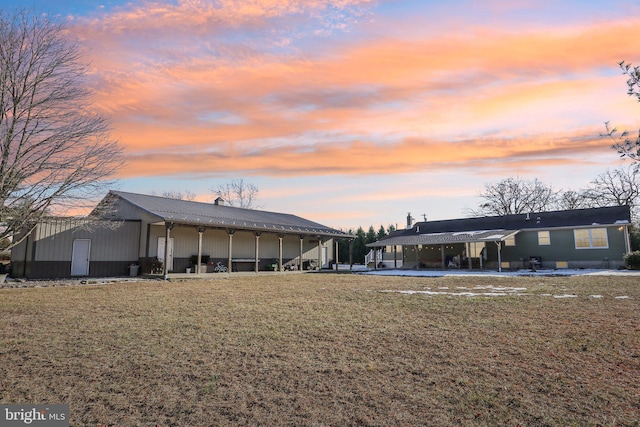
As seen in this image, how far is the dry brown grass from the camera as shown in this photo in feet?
11.0

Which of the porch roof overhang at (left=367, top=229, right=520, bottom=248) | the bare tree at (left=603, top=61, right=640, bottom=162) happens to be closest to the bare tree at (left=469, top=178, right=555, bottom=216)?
the porch roof overhang at (left=367, top=229, right=520, bottom=248)

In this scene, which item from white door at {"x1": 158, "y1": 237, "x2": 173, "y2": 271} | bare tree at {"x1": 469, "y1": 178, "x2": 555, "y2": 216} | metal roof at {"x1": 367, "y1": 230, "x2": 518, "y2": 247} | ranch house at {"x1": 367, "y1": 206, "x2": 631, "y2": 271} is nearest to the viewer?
white door at {"x1": 158, "y1": 237, "x2": 173, "y2": 271}

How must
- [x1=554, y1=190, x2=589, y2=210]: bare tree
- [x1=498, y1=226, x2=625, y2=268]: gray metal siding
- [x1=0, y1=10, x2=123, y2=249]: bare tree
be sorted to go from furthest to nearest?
[x1=554, y1=190, x2=589, y2=210]: bare tree
[x1=498, y1=226, x2=625, y2=268]: gray metal siding
[x1=0, y1=10, x2=123, y2=249]: bare tree

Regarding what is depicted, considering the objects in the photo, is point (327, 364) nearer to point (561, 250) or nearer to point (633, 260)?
point (633, 260)

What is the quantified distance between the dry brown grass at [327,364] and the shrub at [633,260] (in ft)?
53.1

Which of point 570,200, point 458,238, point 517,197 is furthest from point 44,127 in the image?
point 570,200

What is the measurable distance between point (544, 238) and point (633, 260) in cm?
492

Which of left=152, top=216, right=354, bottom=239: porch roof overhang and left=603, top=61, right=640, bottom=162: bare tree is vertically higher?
left=603, top=61, right=640, bottom=162: bare tree

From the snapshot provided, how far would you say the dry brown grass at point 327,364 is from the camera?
3.37 metres

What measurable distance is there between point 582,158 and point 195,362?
20.2 meters

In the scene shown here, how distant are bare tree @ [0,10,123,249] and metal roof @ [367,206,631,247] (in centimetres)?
2138

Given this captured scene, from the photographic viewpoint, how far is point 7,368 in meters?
4.52

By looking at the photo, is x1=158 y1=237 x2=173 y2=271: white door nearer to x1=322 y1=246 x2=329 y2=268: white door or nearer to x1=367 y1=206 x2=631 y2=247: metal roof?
x1=322 y1=246 x2=329 y2=268: white door

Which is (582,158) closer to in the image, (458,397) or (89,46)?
(458,397)
